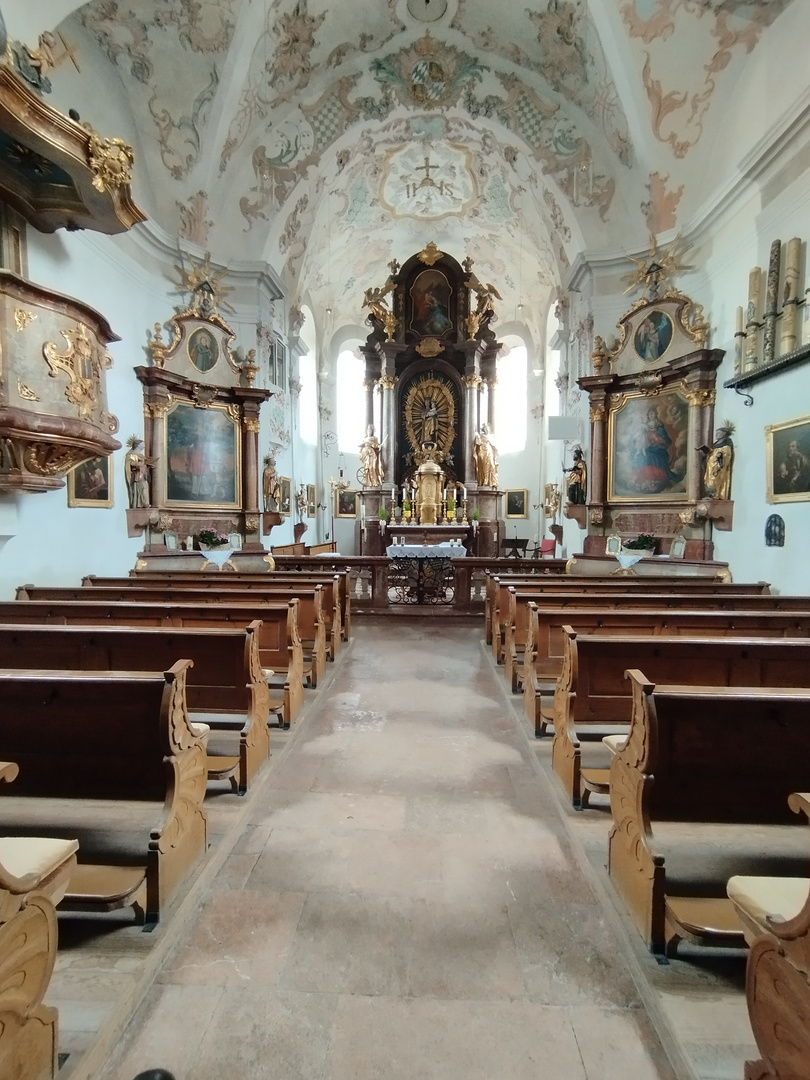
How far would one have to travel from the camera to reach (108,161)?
529 cm

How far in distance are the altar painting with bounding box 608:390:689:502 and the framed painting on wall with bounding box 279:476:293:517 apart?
734 cm

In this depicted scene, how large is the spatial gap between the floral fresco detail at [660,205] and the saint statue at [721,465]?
14.9 feet

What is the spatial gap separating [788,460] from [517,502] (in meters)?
12.3

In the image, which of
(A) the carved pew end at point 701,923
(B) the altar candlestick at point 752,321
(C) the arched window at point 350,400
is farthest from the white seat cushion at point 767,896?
(C) the arched window at point 350,400

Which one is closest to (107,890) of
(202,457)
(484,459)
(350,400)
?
(202,457)

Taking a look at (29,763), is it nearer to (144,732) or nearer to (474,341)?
(144,732)

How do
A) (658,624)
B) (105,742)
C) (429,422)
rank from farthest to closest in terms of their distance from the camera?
(429,422)
(658,624)
(105,742)

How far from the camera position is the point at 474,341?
1772 centimetres

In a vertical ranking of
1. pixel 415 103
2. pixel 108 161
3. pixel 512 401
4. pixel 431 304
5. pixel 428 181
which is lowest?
pixel 108 161

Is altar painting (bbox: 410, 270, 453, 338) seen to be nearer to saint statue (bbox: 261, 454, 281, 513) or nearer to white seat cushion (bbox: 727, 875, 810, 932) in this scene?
saint statue (bbox: 261, 454, 281, 513)

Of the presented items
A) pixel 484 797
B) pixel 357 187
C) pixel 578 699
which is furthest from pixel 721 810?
pixel 357 187

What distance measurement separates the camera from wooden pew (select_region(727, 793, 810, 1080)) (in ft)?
4.67

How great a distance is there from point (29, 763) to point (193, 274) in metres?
10.7

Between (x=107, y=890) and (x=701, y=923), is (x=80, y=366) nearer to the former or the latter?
(x=107, y=890)
